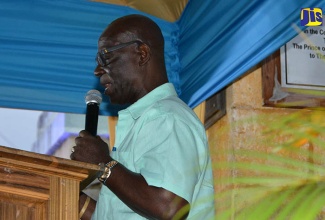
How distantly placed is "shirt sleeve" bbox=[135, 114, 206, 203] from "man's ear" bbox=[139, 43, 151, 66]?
15.3 inches

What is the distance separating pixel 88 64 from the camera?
4570 millimetres

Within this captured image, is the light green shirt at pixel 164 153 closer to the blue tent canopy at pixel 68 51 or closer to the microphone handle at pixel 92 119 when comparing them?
the microphone handle at pixel 92 119

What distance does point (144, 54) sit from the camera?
268 centimetres

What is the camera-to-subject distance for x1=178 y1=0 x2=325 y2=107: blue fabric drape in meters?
3.41

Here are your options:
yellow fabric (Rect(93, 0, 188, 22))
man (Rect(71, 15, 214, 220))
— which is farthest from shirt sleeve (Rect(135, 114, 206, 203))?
yellow fabric (Rect(93, 0, 188, 22))

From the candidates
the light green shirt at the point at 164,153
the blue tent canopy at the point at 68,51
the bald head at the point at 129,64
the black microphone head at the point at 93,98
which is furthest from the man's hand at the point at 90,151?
the blue tent canopy at the point at 68,51

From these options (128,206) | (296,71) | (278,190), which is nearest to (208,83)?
(296,71)

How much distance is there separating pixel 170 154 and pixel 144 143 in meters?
0.12

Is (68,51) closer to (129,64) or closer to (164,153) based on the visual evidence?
(129,64)

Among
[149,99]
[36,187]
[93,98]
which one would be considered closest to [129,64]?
[149,99]

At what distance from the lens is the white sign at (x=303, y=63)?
14.4 feet

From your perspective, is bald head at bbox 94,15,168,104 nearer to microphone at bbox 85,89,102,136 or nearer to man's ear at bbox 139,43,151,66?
man's ear at bbox 139,43,151,66

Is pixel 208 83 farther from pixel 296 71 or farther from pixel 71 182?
pixel 71 182

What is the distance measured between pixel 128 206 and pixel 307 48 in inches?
99.8
